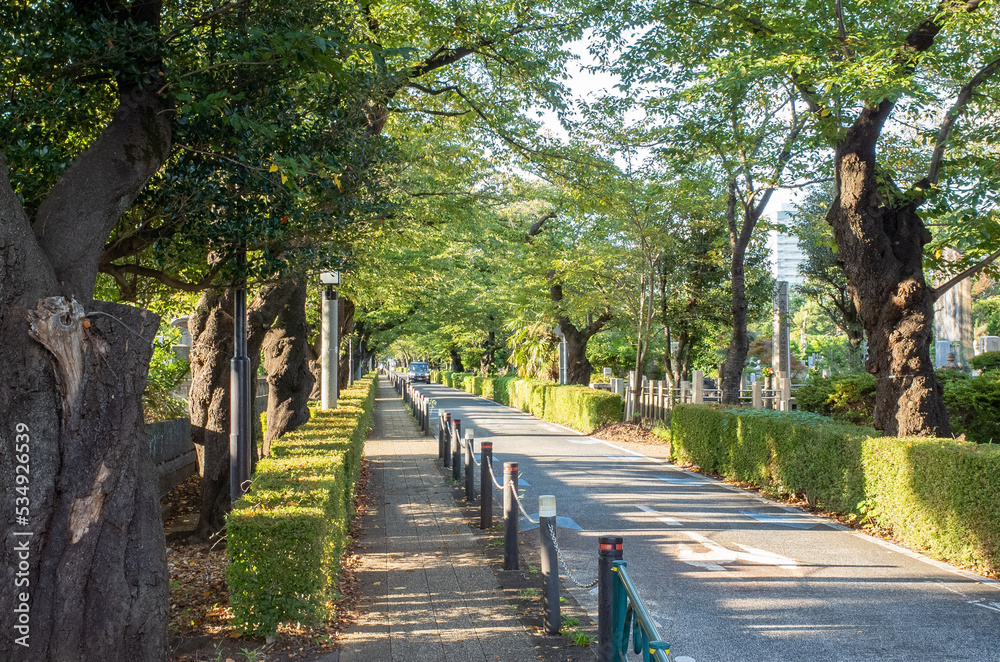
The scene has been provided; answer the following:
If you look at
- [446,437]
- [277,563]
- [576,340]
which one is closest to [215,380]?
[277,563]

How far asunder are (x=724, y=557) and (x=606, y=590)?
356cm

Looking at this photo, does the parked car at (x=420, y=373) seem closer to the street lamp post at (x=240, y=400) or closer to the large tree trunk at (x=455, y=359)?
the large tree trunk at (x=455, y=359)

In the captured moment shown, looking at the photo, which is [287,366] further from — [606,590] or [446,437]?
[606,590]

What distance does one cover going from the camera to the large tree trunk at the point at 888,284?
970 centimetres

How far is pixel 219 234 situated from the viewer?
607cm

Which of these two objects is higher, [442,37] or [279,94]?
[442,37]

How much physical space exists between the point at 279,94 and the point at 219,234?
1.35 metres

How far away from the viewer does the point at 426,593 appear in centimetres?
634

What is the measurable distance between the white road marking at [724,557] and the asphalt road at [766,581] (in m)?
0.02

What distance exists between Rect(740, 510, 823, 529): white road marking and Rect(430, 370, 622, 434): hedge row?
11.0m

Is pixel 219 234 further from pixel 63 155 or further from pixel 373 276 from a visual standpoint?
pixel 373 276

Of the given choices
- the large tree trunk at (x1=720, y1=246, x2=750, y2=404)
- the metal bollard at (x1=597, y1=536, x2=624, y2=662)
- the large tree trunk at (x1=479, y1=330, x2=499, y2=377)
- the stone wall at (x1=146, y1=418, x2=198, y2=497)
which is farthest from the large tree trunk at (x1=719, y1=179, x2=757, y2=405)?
the large tree trunk at (x1=479, y1=330, x2=499, y2=377)

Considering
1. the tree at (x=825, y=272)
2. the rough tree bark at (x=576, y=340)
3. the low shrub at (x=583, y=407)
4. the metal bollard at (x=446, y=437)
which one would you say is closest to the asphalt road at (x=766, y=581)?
the metal bollard at (x=446, y=437)

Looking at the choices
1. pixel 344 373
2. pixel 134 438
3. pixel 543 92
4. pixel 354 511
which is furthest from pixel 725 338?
pixel 134 438
